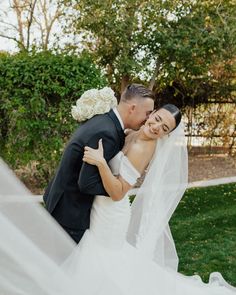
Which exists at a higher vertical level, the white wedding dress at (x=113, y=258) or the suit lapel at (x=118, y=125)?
the suit lapel at (x=118, y=125)

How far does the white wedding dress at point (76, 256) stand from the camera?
1.87 meters

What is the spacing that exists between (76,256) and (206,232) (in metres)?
3.81

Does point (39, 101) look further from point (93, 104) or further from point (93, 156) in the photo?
point (93, 156)

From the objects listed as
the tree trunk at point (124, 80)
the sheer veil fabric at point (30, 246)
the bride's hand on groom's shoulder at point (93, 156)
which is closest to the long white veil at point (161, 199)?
the sheer veil fabric at point (30, 246)

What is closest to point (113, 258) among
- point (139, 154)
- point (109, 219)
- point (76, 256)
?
point (109, 219)

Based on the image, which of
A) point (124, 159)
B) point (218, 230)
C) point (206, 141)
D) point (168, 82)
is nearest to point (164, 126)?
point (124, 159)

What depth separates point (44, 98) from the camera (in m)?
7.42

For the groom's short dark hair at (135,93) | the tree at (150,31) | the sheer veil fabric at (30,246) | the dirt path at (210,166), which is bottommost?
the dirt path at (210,166)

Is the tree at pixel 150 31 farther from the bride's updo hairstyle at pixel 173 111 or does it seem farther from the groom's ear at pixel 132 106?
the groom's ear at pixel 132 106

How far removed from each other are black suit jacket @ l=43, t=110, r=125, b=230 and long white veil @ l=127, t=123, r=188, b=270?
0.60 meters

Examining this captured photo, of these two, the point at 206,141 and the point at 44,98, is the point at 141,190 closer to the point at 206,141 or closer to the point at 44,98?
the point at 44,98

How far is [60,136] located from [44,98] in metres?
0.60

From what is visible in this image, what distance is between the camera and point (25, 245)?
6.37 feet

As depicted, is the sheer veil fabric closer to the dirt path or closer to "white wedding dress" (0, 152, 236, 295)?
"white wedding dress" (0, 152, 236, 295)
